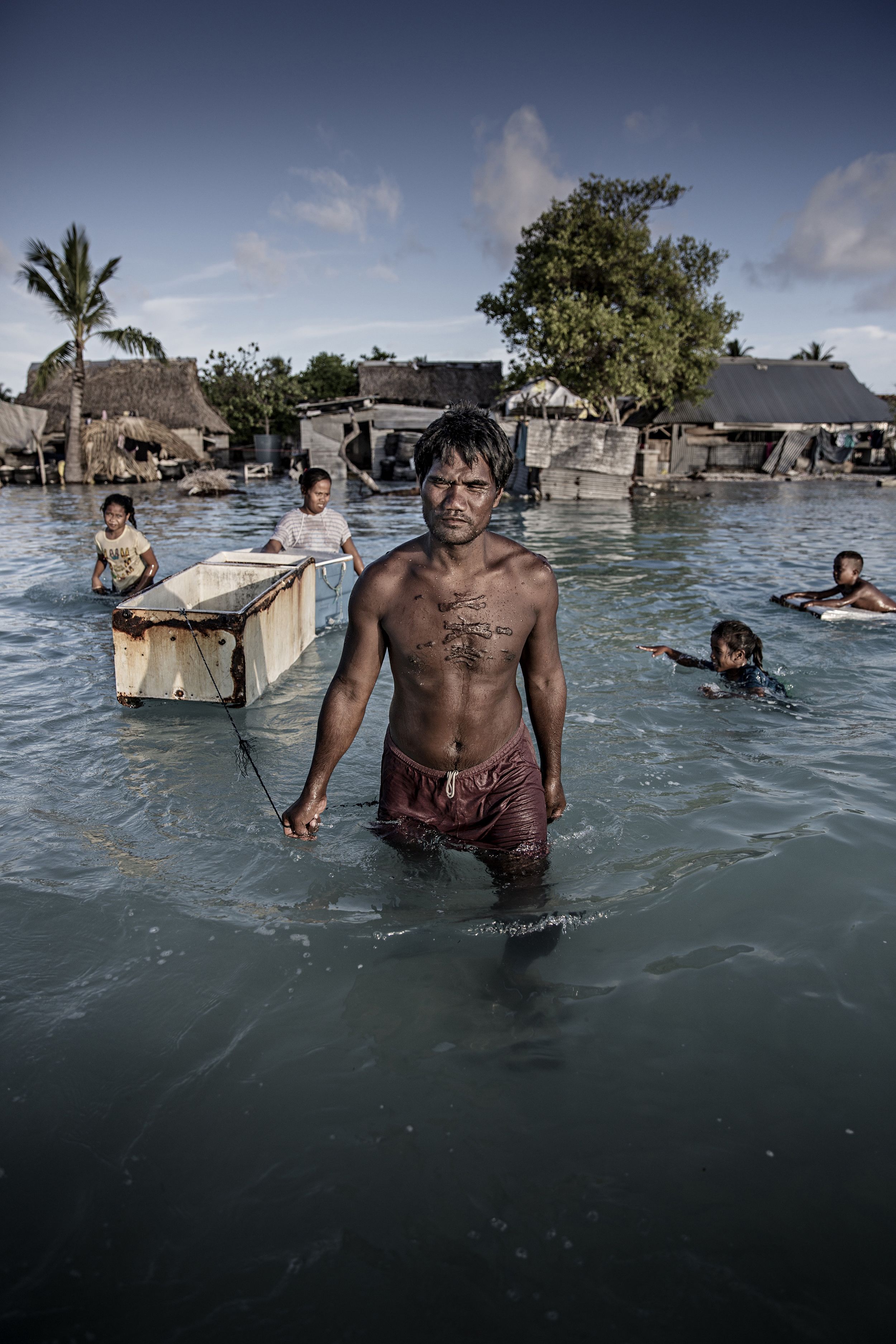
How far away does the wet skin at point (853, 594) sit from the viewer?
8.47 metres

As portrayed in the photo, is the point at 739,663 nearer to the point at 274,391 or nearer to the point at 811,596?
the point at 811,596

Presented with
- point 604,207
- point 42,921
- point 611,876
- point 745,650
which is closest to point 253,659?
point 42,921

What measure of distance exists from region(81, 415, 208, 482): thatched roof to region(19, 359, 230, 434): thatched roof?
3720 mm

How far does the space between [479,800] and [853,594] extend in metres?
7.07

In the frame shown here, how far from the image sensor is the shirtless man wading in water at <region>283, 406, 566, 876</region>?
8.79ft

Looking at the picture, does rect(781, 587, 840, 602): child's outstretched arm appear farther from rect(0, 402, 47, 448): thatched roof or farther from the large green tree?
rect(0, 402, 47, 448): thatched roof

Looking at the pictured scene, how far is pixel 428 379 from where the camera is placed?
3572cm

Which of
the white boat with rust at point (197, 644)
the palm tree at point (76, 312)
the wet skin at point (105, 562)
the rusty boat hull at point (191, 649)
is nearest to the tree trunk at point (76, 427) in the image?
the palm tree at point (76, 312)

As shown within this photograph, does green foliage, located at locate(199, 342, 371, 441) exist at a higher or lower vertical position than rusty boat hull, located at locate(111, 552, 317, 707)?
higher

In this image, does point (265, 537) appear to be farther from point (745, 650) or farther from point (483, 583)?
point (483, 583)

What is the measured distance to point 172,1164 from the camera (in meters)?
2.18

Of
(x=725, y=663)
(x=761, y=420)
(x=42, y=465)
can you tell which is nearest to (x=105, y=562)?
(x=725, y=663)

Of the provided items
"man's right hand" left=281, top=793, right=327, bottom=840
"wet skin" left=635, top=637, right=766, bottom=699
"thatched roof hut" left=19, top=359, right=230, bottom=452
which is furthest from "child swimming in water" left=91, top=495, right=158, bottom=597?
"thatched roof hut" left=19, top=359, right=230, bottom=452

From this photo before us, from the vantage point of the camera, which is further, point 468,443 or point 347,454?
point 347,454
